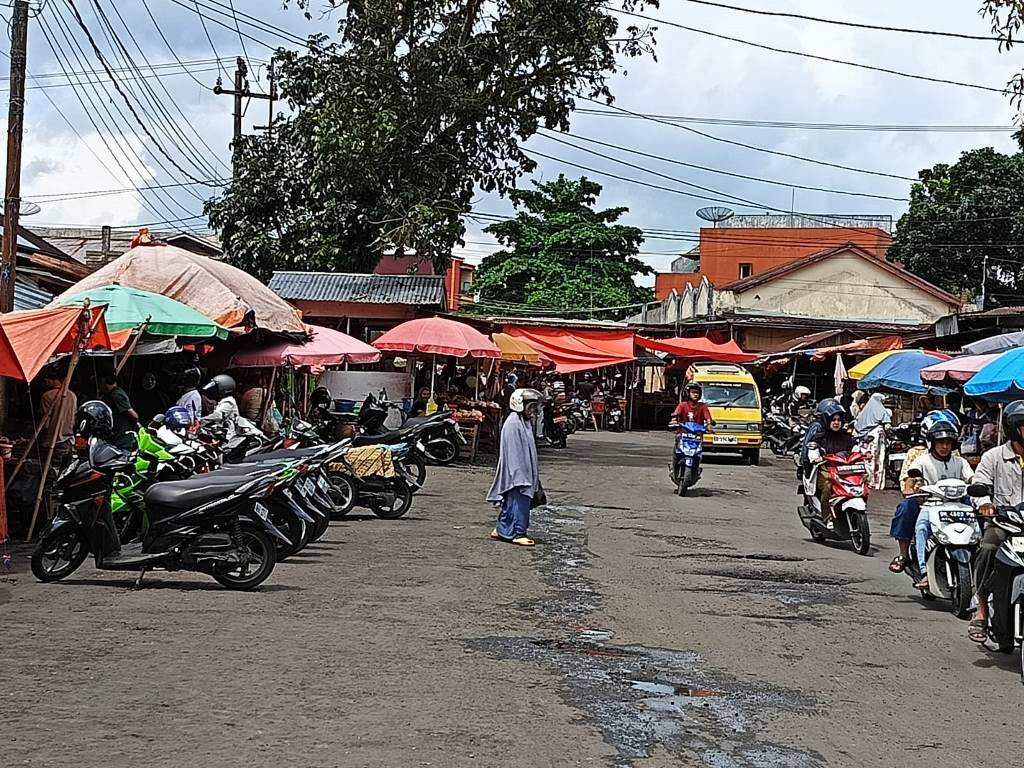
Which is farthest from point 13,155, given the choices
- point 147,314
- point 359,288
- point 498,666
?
point 359,288

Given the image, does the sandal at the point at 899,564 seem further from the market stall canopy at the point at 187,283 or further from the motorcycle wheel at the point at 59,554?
the market stall canopy at the point at 187,283

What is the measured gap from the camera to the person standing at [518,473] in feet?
44.9

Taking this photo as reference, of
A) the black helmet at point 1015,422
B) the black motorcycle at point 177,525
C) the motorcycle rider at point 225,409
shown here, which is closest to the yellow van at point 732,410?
the motorcycle rider at point 225,409

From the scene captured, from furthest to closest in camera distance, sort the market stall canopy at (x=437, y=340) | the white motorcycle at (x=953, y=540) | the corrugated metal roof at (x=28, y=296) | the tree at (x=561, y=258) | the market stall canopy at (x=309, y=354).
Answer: the tree at (x=561, y=258) < the market stall canopy at (x=437, y=340) < the market stall canopy at (x=309, y=354) < the corrugated metal roof at (x=28, y=296) < the white motorcycle at (x=953, y=540)

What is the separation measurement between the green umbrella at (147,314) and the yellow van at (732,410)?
17724 mm

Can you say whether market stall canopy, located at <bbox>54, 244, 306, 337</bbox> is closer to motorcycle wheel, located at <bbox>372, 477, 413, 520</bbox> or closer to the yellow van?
motorcycle wheel, located at <bbox>372, 477, 413, 520</bbox>

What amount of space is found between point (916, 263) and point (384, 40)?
28892 millimetres

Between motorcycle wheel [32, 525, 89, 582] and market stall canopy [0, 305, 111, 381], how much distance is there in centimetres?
163

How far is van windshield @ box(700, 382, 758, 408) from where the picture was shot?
31.3 m

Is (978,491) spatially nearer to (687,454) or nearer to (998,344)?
(687,454)

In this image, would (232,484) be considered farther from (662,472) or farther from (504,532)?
(662,472)

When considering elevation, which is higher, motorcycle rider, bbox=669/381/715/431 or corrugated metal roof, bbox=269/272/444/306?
corrugated metal roof, bbox=269/272/444/306

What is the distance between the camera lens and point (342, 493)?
15828 millimetres

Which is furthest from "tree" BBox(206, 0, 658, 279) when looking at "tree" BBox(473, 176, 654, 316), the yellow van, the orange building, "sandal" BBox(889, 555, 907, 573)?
the orange building
